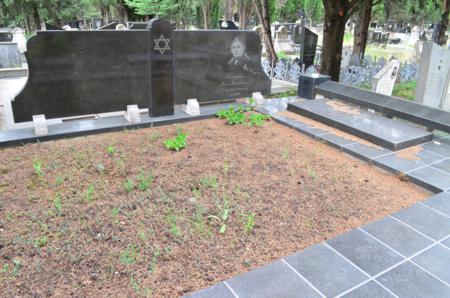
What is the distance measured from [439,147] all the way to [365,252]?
315 centimetres

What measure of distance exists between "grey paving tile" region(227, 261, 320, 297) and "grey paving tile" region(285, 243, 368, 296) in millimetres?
84

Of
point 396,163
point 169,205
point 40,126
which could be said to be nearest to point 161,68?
point 40,126

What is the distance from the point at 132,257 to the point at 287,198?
Answer: 1.67 meters

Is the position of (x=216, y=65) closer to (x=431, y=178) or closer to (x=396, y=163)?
(x=396, y=163)

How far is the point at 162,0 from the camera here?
2512cm

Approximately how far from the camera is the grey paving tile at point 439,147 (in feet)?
16.1

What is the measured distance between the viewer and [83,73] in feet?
18.0

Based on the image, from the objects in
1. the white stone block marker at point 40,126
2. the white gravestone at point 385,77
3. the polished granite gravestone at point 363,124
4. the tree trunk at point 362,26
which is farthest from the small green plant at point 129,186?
the tree trunk at point 362,26

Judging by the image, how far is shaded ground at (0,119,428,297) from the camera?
256cm

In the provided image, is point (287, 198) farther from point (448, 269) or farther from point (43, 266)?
point (43, 266)

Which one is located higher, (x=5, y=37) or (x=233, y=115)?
(x=5, y=37)

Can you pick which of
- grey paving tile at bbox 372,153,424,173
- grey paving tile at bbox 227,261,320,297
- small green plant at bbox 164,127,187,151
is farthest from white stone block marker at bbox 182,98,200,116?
grey paving tile at bbox 227,261,320,297

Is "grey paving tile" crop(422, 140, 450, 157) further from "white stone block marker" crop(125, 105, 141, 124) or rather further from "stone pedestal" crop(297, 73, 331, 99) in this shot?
"white stone block marker" crop(125, 105, 141, 124)

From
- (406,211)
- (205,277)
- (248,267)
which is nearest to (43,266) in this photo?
(205,277)
